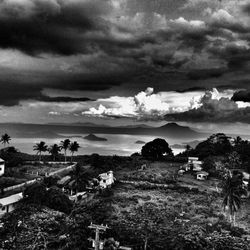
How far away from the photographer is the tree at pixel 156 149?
95.1 metres

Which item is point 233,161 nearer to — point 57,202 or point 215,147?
point 215,147

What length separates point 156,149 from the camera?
312 feet

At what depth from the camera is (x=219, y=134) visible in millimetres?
113250

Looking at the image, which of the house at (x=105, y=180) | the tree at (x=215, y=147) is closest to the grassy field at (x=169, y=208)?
the house at (x=105, y=180)

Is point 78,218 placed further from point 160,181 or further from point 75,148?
point 75,148

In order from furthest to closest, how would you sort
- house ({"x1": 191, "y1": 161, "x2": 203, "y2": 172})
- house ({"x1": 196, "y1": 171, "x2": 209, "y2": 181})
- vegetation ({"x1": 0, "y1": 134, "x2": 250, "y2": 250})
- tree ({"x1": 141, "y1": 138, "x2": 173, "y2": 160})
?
tree ({"x1": 141, "y1": 138, "x2": 173, "y2": 160})
house ({"x1": 191, "y1": 161, "x2": 203, "y2": 172})
house ({"x1": 196, "y1": 171, "x2": 209, "y2": 181})
vegetation ({"x1": 0, "y1": 134, "x2": 250, "y2": 250})

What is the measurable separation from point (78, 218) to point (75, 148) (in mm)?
52060

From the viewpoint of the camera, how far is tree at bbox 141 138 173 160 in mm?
95062

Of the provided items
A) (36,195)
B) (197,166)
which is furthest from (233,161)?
(36,195)

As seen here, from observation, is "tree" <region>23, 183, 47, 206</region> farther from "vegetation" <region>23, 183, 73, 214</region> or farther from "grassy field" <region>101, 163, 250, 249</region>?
"grassy field" <region>101, 163, 250, 249</region>

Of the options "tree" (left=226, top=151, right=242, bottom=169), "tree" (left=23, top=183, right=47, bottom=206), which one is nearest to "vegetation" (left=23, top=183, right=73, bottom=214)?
"tree" (left=23, top=183, right=47, bottom=206)

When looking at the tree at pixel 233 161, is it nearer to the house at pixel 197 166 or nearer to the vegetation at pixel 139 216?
the house at pixel 197 166

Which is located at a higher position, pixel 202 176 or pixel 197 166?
pixel 197 166

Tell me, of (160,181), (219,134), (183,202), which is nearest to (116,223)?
(183,202)
